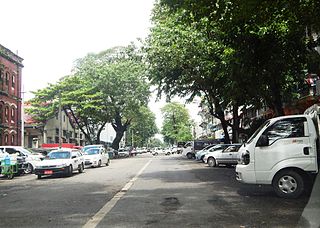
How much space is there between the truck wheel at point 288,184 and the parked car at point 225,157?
562 inches

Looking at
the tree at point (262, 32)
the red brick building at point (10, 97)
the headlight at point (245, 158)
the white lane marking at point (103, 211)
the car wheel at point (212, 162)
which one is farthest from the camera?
the red brick building at point (10, 97)

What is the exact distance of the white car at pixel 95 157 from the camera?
2840 cm

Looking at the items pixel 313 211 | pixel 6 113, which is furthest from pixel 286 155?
pixel 6 113

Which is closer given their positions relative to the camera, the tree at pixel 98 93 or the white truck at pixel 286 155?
the white truck at pixel 286 155

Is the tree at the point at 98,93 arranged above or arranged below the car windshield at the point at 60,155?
above

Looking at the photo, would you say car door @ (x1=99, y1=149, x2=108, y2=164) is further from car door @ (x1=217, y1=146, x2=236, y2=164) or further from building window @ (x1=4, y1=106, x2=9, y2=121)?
building window @ (x1=4, y1=106, x2=9, y2=121)

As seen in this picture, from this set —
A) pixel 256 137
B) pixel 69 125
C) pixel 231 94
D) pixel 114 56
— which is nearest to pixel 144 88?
pixel 114 56

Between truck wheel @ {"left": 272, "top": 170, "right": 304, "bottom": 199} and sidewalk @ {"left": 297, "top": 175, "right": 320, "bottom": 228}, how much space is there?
0.39m

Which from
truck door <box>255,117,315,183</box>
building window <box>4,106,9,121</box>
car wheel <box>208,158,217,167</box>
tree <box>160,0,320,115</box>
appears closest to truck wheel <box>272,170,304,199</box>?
truck door <box>255,117,315,183</box>

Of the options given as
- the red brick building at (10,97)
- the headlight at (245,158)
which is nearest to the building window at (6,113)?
the red brick building at (10,97)

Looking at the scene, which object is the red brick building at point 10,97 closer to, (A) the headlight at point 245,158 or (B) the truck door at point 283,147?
(A) the headlight at point 245,158

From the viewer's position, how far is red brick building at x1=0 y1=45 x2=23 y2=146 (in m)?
37.8

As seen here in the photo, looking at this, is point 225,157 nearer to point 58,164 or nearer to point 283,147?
point 58,164

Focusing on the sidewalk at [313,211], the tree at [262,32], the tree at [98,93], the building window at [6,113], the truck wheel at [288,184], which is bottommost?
the sidewalk at [313,211]
